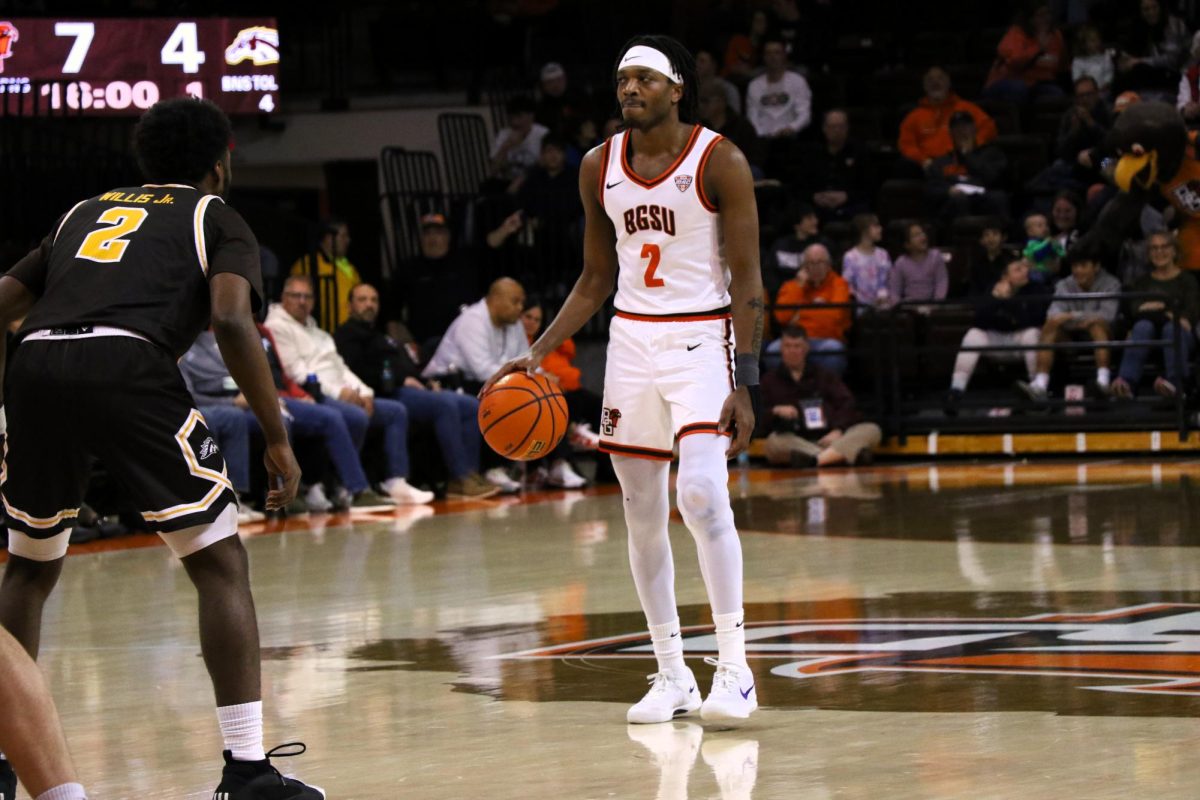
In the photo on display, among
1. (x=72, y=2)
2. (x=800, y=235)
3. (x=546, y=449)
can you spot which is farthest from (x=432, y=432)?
(x=546, y=449)

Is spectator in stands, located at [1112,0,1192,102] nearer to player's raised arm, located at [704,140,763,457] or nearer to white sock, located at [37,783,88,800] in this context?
player's raised arm, located at [704,140,763,457]

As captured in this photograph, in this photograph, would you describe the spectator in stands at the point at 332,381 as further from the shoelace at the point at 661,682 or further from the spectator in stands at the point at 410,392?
the shoelace at the point at 661,682

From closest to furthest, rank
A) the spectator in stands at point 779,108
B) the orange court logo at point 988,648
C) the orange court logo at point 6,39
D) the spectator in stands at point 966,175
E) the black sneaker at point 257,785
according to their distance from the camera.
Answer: the black sneaker at point 257,785 < the orange court logo at point 988,648 < the orange court logo at point 6,39 < the spectator in stands at point 966,175 < the spectator in stands at point 779,108

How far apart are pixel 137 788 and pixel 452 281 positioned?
434 inches

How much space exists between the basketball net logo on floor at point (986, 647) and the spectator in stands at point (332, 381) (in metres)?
5.86

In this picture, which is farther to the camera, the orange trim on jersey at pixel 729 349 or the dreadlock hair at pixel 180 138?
the orange trim on jersey at pixel 729 349

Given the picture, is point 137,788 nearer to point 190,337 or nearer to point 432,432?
point 190,337

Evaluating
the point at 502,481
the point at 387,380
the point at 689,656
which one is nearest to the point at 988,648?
the point at 689,656

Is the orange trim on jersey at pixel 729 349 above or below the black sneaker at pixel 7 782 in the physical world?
above

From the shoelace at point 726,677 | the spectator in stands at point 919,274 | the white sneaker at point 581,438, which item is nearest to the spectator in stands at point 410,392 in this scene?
the white sneaker at point 581,438

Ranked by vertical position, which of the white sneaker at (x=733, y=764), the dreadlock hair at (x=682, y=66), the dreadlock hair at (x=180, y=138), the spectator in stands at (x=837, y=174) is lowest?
the white sneaker at (x=733, y=764)

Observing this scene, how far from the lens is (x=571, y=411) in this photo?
46.6 feet

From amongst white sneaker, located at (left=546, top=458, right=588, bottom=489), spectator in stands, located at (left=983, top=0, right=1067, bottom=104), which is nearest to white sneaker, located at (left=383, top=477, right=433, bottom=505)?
white sneaker, located at (left=546, top=458, right=588, bottom=489)

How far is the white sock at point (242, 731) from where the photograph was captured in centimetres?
434
